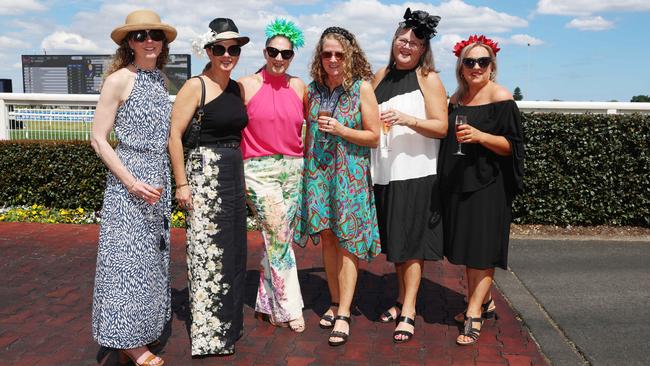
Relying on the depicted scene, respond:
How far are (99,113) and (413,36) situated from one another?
6.76ft

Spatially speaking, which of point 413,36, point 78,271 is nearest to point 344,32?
point 413,36

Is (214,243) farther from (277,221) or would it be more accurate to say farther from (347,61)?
(347,61)

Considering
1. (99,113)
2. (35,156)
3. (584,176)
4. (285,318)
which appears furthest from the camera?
(35,156)

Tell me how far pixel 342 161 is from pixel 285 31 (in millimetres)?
956

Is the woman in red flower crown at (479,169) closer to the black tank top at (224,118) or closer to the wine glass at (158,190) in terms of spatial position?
the black tank top at (224,118)

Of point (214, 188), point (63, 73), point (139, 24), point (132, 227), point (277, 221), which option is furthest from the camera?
point (63, 73)

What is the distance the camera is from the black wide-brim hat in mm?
3730

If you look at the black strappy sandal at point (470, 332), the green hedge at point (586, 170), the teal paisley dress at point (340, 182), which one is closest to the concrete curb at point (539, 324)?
the black strappy sandal at point (470, 332)

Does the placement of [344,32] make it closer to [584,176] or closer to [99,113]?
[99,113]

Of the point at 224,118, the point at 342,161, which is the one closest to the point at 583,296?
the point at 342,161

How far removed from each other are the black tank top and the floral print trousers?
→ 1.00 feet

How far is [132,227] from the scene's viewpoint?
11.6 feet

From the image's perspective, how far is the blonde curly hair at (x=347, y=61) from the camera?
3986 millimetres

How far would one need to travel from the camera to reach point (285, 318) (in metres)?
4.42
